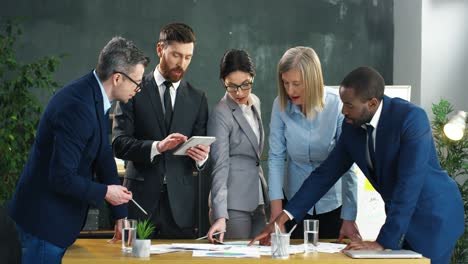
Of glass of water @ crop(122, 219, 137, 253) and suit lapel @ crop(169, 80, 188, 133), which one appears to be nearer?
glass of water @ crop(122, 219, 137, 253)

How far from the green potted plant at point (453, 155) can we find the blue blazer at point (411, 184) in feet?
10.0

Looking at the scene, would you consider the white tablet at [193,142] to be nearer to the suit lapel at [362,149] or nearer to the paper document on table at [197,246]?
the paper document on table at [197,246]

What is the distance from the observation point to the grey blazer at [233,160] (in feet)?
13.0

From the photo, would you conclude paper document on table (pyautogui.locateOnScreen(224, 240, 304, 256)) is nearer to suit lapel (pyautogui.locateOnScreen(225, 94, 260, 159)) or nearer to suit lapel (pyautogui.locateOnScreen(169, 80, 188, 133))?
suit lapel (pyautogui.locateOnScreen(225, 94, 260, 159))

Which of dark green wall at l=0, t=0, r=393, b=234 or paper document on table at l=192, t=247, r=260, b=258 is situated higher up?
dark green wall at l=0, t=0, r=393, b=234

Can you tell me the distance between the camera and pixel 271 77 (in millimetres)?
7387

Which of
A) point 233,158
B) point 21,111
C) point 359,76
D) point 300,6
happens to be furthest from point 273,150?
point 300,6

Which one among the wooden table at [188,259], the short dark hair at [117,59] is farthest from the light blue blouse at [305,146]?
the short dark hair at [117,59]

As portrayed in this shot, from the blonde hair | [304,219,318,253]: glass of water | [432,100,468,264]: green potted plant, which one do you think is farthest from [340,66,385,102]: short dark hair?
[432,100,468,264]: green potted plant

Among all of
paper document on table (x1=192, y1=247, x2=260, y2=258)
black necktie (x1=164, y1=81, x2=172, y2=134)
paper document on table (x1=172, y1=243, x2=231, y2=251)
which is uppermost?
black necktie (x1=164, y1=81, x2=172, y2=134)

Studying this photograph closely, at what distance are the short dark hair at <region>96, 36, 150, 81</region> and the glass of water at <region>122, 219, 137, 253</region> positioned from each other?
0.65 m

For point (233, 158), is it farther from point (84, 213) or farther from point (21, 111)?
point (21, 111)

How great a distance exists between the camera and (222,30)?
7387 mm

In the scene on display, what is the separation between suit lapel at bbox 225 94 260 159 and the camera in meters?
4.06
